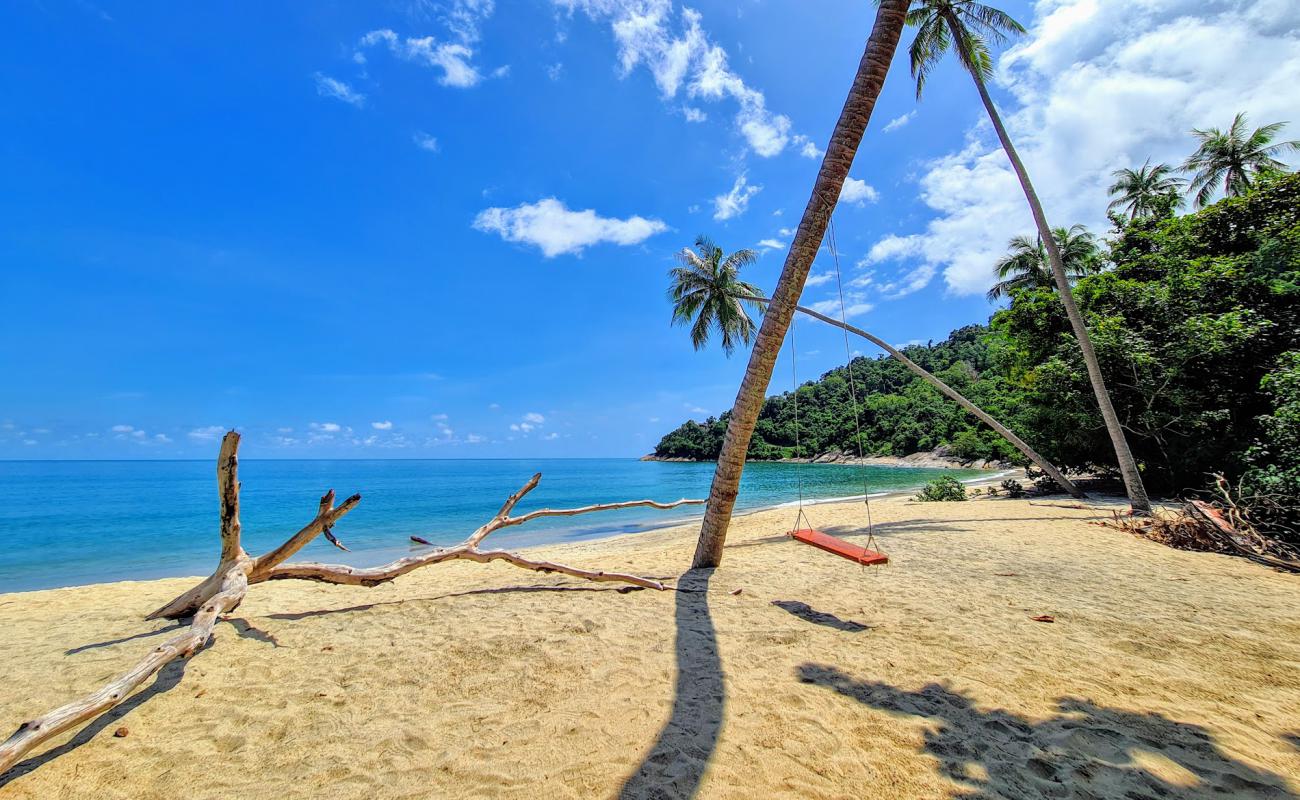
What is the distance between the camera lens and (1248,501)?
27.0 ft

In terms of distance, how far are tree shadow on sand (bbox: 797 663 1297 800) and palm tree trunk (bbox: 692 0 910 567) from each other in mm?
3039

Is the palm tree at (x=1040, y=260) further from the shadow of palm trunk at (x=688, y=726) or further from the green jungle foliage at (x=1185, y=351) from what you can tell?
the shadow of palm trunk at (x=688, y=726)

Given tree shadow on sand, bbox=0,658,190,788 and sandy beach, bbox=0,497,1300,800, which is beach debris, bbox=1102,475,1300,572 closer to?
sandy beach, bbox=0,497,1300,800

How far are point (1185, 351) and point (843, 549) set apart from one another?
12349 mm

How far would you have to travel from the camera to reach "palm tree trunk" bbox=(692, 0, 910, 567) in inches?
225

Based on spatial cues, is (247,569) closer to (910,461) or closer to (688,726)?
(688,726)

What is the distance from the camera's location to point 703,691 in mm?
3535

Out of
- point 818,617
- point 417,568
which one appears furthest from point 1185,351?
point 417,568

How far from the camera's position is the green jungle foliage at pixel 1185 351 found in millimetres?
11695

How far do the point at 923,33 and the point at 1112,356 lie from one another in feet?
34.9

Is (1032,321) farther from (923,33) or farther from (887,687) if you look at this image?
(887,687)

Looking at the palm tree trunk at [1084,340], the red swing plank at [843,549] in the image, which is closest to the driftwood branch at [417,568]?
the red swing plank at [843,549]

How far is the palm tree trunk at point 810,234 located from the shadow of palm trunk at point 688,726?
204cm

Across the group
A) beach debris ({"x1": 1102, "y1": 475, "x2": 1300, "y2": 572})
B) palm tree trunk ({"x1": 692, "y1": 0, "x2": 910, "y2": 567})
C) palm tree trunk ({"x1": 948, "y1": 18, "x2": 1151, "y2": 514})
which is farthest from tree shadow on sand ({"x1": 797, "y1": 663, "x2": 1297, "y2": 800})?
palm tree trunk ({"x1": 948, "y1": 18, "x2": 1151, "y2": 514})
